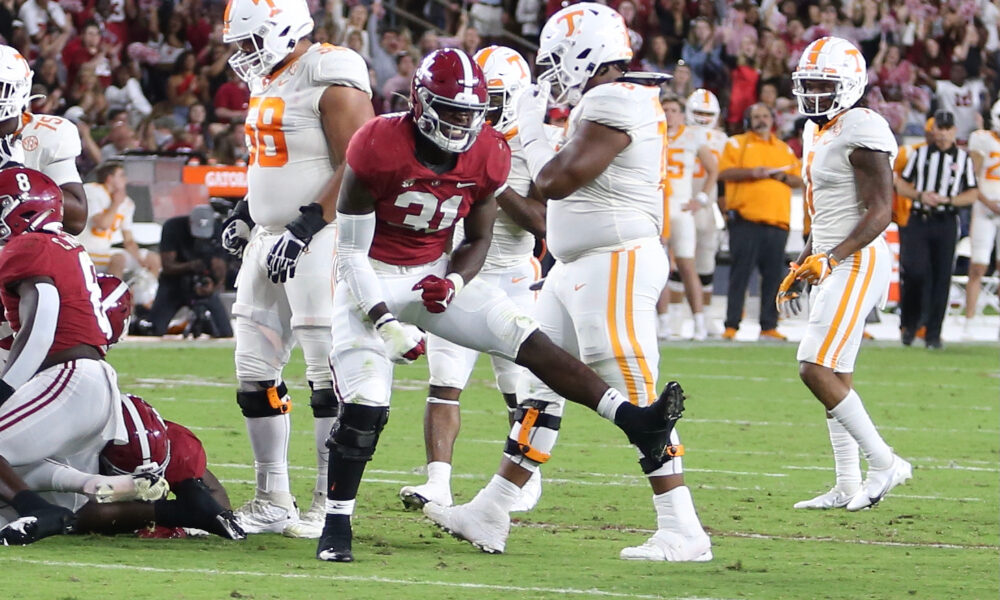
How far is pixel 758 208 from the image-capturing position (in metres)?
14.3

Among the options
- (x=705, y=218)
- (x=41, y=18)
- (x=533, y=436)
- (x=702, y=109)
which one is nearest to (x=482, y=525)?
(x=533, y=436)

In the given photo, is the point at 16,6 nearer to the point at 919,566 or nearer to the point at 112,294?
the point at 112,294

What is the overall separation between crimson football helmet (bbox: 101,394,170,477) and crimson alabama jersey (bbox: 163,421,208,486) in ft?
0.11

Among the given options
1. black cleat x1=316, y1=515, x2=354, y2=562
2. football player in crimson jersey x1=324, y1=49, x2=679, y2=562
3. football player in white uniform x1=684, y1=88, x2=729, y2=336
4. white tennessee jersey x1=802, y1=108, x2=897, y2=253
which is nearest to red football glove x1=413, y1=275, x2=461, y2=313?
football player in crimson jersey x1=324, y1=49, x2=679, y2=562

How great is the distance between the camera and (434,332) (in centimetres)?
549

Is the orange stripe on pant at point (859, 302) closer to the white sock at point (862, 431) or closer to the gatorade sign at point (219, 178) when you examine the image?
the white sock at point (862, 431)

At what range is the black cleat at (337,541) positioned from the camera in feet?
17.5

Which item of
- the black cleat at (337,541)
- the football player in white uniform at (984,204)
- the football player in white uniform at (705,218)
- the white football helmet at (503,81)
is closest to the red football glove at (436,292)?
the black cleat at (337,541)

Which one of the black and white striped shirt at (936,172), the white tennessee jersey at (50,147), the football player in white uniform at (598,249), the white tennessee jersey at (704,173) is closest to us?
the football player in white uniform at (598,249)

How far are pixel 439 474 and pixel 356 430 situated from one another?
1.34 m

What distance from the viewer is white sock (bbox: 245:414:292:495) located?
6125 mm

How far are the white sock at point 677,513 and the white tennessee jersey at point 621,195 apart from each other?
864 mm

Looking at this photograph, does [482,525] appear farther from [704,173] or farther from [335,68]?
[704,173]

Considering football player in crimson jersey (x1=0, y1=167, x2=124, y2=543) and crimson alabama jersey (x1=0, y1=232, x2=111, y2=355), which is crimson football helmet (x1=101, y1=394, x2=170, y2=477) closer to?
football player in crimson jersey (x1=0, y1=167, x2=124, y2=543)
